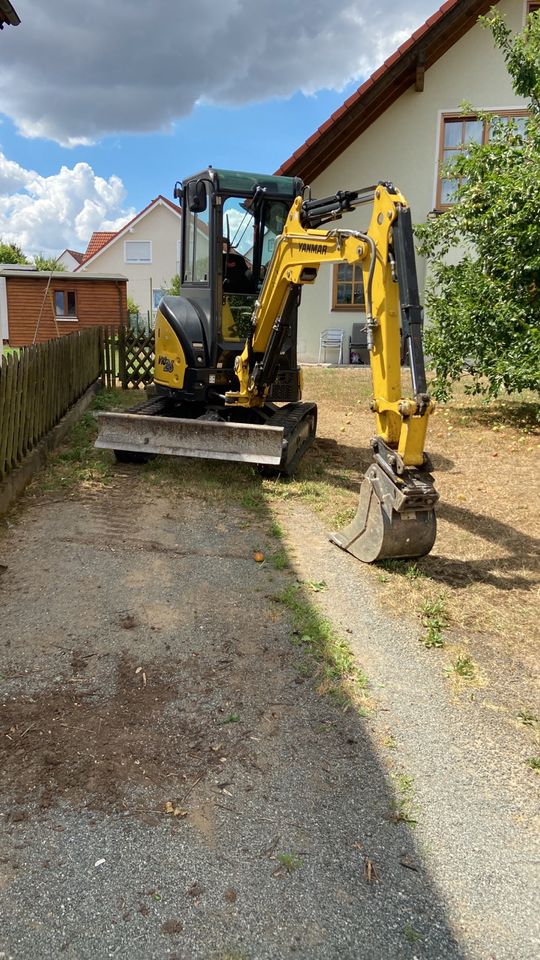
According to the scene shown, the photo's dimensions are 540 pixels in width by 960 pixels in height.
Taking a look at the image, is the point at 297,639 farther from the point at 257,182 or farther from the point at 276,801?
the point at 257,182

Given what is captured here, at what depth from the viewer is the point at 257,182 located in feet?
25.5

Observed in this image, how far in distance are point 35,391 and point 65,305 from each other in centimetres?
2412

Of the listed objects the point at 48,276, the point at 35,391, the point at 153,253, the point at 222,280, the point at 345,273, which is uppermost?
the point at 153,253

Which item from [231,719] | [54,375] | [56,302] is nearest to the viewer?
[231,719]

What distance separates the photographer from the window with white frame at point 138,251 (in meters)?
47.1

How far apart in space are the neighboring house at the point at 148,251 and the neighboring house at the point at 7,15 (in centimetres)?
3952

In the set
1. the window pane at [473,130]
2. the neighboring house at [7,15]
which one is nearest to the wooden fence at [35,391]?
the neighboring house at [7,15]

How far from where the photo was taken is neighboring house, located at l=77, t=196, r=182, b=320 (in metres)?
46.6

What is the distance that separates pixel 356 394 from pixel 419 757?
11.5 m

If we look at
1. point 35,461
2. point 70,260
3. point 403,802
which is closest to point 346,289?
point 35,461

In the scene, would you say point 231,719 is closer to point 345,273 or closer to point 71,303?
point 345,273

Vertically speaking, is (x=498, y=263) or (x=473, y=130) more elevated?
(x=473, y=130)

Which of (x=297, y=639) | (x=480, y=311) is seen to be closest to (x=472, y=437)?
(x=480, y=311)

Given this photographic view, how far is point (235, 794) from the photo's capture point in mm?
2885
